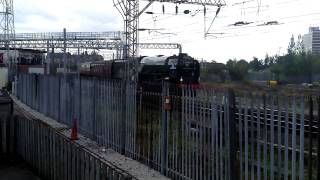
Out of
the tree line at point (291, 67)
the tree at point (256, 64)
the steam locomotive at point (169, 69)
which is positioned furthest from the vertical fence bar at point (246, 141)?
the tree at point (256, 64)

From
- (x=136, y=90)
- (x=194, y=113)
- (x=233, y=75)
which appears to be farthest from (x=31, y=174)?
(x=233, y=75)

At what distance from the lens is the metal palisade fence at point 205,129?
209 inches

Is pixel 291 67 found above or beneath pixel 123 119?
above

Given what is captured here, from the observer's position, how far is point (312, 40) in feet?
282

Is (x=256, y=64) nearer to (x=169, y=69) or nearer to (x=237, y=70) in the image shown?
(x=237, y=70)

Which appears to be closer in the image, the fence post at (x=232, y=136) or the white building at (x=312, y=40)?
the fence post at (x=232, y=136)

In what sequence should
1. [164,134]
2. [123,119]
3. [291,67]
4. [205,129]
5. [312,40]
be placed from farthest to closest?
1. [312,40]
2. [291,67]
3. [123,119]
4. [164,134]
5. [205,129]

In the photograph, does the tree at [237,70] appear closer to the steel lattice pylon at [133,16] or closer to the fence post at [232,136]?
the steel lattice pylon at [133,16]

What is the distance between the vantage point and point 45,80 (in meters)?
17.6

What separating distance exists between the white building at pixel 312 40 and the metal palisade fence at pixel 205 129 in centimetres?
7297

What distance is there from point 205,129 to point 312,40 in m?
84.3

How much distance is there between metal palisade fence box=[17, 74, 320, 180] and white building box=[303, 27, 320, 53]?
239 ft

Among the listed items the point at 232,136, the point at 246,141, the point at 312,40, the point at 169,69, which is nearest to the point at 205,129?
the point at 232,136

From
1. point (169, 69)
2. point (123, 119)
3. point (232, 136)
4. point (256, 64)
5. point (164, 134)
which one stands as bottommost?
point (164, 134)
